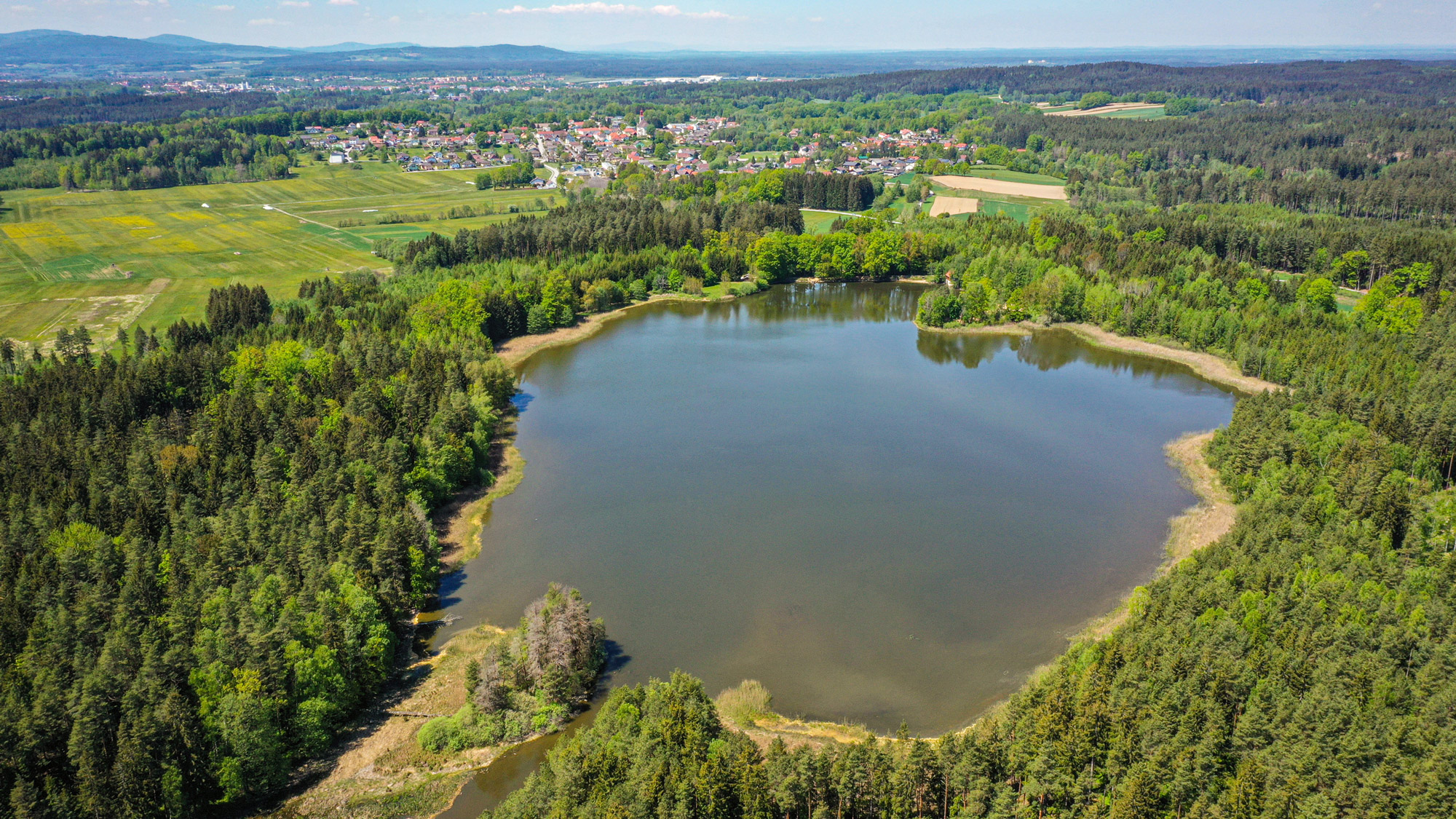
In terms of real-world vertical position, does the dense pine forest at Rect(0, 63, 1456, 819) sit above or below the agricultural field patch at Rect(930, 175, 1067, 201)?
below

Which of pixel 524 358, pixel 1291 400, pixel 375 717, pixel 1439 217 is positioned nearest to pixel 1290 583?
pixel 1291 400

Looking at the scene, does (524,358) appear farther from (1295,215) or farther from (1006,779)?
(1295,215)

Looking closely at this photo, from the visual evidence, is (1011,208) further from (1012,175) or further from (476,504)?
(476,504)

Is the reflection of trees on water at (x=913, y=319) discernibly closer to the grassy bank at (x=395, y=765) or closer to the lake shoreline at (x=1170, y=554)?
the lake shoreline at (x=1170, y=554)

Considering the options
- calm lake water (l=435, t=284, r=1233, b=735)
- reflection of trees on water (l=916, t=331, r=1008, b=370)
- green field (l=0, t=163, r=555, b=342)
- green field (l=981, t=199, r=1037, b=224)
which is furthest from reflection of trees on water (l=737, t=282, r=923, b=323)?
green field (l=0, t=163, r=555, b=342)

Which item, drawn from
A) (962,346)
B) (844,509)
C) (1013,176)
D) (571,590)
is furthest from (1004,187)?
(571,590)

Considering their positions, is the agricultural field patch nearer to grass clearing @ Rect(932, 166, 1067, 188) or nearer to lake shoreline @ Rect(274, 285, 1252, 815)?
grass clearing @ Rect(932, 166, 1067, 188)
